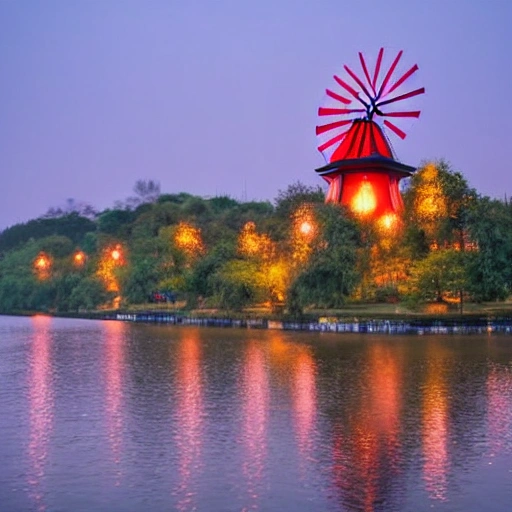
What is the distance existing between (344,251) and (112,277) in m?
44.9

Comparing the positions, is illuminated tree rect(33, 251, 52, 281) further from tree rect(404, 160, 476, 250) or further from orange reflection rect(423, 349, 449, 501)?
orange reflection rect(423, 349, 449, 501)

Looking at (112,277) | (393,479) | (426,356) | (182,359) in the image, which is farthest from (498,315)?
(112,277)

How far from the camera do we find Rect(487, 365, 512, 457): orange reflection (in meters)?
17.3

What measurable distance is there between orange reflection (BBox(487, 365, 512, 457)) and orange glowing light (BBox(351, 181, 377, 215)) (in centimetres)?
4212

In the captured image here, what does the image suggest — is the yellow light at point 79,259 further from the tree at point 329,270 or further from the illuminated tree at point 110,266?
the tree at point 329,270

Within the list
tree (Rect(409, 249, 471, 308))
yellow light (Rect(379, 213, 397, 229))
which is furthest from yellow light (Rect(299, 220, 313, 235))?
tree (Rect(409, 249, 471, 308))

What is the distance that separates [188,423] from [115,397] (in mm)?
5402

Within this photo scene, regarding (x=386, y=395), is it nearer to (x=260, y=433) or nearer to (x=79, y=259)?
(x=260, y=433)

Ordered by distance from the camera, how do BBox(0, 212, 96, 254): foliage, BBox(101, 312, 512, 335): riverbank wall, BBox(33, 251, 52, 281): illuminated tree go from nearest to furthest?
BBox(101, 312, 512, 335): riverbank wall → BBox(33, 251, 52, 281): illuminated tree → BBox(0, 212, 96, 254): foliage

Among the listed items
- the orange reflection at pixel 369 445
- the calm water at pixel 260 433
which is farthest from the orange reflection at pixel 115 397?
the orange reflection at pixel 369 445

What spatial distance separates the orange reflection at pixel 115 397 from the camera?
55.7ft

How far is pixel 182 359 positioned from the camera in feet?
117

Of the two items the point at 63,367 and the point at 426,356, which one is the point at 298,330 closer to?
the point at 426,356

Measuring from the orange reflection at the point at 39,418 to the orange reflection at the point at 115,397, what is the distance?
150 cm
